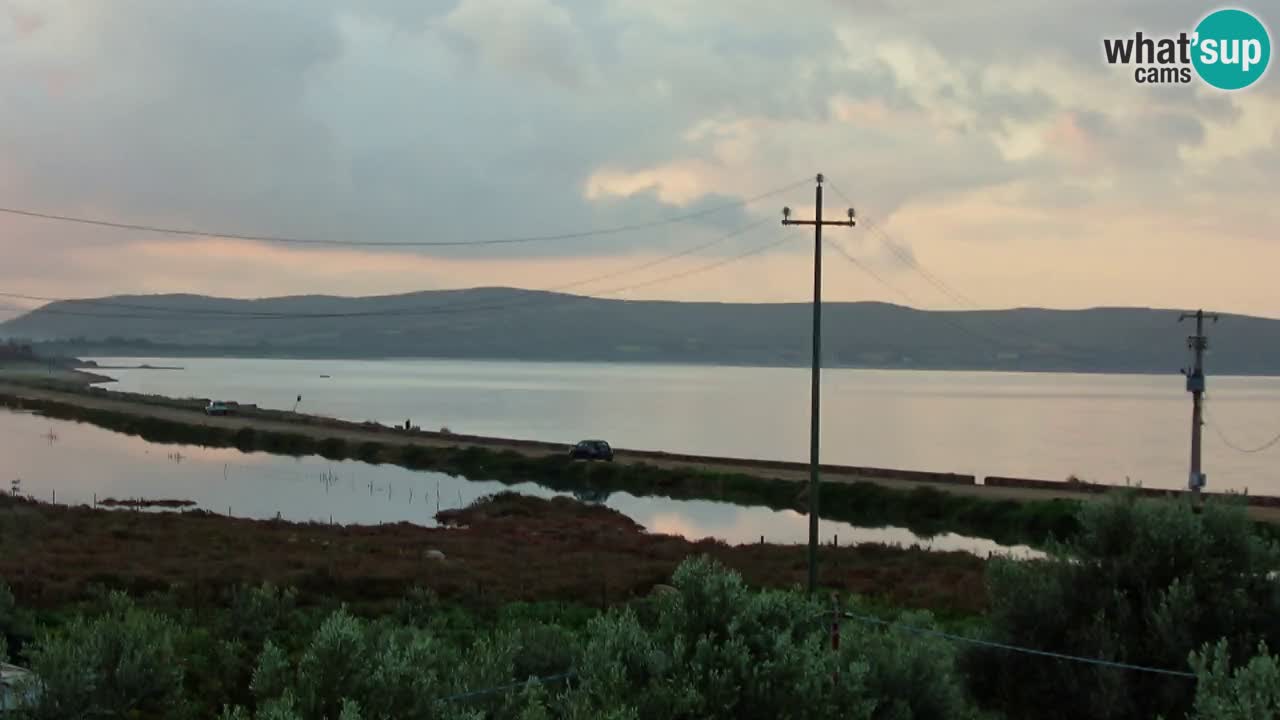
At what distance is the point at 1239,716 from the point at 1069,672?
5.71 metres

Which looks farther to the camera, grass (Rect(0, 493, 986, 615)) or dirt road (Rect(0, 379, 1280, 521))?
dirt road (Rect(0, 379, 1280, 521))

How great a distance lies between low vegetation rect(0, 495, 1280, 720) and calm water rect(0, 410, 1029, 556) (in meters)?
35.2

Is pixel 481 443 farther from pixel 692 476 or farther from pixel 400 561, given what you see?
pixel 400 561

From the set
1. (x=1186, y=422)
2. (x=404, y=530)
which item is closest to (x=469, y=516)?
(x=404, y=530)

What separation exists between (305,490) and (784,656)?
2638 inches

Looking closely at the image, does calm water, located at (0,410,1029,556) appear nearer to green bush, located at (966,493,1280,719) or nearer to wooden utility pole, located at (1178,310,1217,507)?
wooden utility pole, located at (1178,310,1217,507)

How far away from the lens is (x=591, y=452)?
261 ft

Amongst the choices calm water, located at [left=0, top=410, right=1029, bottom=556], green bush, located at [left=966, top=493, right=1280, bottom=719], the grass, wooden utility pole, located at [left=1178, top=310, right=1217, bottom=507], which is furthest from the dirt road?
green bush, located at [left=966, top=493, right=1280, bottom=719]

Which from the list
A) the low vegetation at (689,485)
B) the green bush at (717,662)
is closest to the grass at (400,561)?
the green bush at (717,662)

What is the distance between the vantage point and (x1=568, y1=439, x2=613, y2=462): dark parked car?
79.2 m

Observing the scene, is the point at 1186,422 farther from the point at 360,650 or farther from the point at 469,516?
the point at 360,650

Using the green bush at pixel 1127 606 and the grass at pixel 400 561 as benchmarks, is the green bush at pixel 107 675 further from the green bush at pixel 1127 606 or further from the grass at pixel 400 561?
the grass at pixel 400 561

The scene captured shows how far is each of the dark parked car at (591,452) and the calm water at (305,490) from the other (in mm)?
4848

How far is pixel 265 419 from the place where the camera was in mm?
119375
